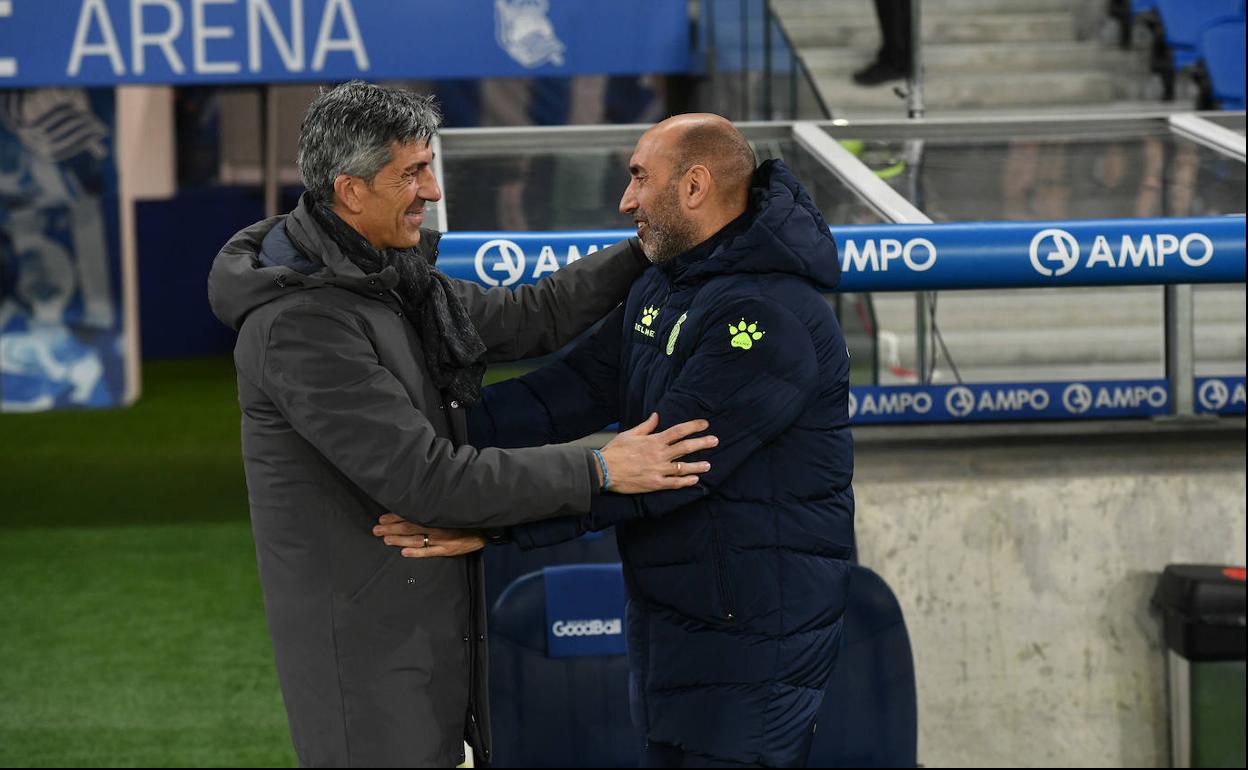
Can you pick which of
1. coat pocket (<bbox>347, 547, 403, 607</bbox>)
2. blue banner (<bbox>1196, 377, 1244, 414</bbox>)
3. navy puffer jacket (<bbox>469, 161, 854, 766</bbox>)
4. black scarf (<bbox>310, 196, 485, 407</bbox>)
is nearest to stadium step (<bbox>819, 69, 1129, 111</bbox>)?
blue banner (<bbox>1196, 377, 1244, 414</bbox>)

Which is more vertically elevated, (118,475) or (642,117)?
(642,117)

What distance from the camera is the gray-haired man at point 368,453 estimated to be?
8.25 feet

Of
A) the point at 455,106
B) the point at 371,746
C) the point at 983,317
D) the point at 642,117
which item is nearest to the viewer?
the point at 371,746

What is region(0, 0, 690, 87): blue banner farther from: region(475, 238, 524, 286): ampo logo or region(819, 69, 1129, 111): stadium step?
region(475, 238, 524, 286): ampo logo

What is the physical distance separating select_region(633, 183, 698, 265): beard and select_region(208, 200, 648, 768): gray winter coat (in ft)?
1.38

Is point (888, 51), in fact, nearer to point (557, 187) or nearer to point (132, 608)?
point (557, 187)

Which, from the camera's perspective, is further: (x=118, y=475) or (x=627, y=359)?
(x=118, y=475)

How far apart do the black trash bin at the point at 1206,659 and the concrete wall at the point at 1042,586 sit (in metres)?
0.14

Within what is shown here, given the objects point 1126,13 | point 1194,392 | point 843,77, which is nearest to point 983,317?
point 843,77

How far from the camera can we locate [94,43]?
7246 millimetres

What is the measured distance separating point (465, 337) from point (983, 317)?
6.72 metres

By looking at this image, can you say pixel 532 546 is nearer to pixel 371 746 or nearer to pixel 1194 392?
pixel 371 746

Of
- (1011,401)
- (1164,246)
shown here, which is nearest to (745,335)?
(1164,246)

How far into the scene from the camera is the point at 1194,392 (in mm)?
5258
